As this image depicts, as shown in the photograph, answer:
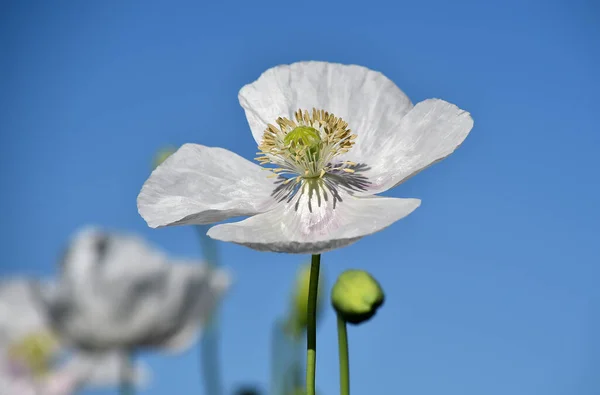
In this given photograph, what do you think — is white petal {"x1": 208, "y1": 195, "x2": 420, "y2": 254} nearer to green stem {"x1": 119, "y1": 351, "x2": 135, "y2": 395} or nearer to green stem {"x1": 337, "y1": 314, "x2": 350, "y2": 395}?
Answer: green stem {"x1": 337, "y1": 314, "x2": 350, "y2": 395}

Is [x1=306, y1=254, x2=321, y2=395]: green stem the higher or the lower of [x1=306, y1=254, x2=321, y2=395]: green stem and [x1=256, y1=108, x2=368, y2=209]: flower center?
the lower

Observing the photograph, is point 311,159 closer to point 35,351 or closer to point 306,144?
point 306,144

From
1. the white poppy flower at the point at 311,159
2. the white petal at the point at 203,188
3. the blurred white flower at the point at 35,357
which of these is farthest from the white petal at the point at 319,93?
the blurred white flower at the point at 35,357

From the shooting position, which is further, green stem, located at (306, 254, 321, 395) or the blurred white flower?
the blurred white flower

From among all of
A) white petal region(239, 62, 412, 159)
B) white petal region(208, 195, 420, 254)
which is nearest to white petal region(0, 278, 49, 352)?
white petal region(239, 62, 412, 159)

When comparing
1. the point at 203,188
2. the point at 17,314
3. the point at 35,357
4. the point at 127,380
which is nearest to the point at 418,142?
the point at 203,188

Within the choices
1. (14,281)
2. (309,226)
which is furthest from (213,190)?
(14,281)

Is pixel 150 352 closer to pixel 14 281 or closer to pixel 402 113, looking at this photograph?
pixel 14 281
